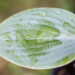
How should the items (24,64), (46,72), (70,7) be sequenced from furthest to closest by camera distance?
(70,7) → (46,72) → (24,64)

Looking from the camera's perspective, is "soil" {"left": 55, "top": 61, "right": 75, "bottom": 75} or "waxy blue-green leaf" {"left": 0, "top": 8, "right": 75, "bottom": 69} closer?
"waxy blue-green leaf" {"left": 0, "top": 8, "right": 75, "bottom": 69}

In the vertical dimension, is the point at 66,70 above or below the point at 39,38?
below

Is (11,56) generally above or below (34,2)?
above

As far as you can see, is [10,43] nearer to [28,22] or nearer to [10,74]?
[28,22]

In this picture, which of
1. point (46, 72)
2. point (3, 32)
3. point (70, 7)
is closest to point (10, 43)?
point (3, 32)

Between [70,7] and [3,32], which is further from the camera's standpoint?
[70,7]

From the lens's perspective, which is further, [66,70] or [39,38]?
[66,70]

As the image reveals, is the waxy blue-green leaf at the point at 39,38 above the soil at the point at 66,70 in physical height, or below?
above

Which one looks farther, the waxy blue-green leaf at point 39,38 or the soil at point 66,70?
the soil at point 66,70
